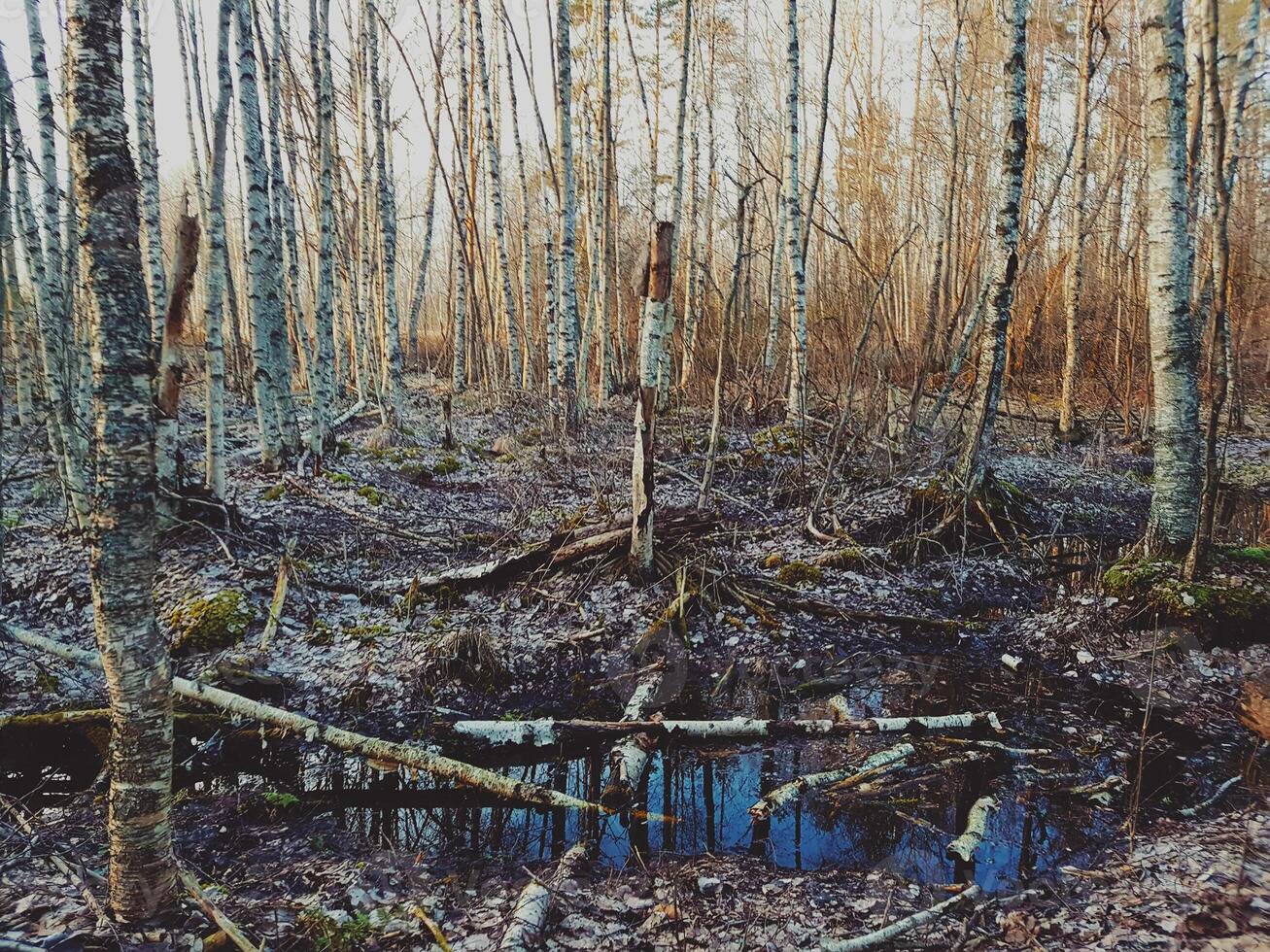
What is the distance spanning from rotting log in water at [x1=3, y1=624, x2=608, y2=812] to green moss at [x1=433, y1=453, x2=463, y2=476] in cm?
586

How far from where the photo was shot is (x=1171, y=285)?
5629 millimetres

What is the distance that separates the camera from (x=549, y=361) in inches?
516

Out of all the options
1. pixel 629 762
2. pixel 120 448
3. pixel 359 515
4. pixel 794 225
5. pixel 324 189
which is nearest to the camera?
pixel 120 448

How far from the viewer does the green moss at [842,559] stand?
7051 mm

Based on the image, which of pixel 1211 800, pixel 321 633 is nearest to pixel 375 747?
pixel 321 633

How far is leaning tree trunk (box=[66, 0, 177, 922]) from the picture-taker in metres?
2.24

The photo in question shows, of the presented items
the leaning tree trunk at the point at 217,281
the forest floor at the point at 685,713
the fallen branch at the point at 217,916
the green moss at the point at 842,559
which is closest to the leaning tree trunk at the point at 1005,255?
the forest floor at the point at 685,713

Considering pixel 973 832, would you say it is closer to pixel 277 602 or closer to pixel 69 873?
pixel 69 873

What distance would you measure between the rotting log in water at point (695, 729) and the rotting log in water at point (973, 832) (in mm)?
724

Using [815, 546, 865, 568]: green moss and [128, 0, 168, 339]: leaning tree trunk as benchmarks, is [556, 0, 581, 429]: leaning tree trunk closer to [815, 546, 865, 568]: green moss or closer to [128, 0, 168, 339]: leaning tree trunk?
[815, 546, 865, 568]: green moss

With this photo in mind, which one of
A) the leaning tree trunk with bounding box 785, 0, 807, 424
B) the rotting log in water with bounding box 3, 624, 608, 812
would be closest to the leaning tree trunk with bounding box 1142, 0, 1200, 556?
the leaning tree trunk with bounding box 785, 0, 807, 424

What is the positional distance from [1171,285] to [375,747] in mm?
6739

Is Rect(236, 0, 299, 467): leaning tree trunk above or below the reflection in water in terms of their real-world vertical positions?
above

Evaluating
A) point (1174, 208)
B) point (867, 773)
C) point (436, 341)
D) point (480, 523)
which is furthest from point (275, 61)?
point (436, 341)
